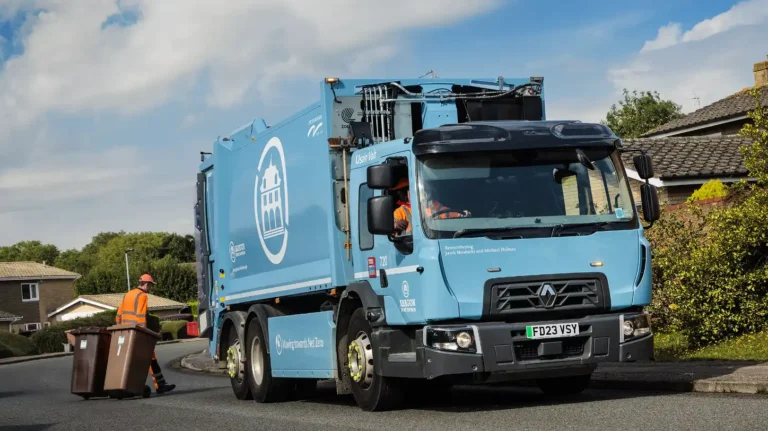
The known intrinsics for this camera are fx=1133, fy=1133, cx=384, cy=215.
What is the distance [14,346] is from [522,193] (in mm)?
48386

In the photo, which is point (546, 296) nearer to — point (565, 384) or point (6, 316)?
point (565, 384)

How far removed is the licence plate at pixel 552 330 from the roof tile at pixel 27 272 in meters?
74.6

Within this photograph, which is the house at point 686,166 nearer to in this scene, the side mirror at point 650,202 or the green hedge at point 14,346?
the side mirror at point 650,202

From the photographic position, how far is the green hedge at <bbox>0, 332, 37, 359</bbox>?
52500 millimetres

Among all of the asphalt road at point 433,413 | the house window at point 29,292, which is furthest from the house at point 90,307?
the asphalt road at point 433,413

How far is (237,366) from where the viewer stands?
1481 centimetres

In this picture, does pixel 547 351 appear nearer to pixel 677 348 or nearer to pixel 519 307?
pixel 519 307

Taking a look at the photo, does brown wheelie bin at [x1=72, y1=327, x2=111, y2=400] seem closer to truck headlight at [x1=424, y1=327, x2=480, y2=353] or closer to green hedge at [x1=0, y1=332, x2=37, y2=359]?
truck headlight at [x1=424, y1=327, x2=480, y2=353]

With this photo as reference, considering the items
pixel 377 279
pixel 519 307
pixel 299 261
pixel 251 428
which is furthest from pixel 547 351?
pixel 299 261

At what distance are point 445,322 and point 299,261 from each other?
10.8 ft

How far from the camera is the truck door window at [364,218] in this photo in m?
11.3

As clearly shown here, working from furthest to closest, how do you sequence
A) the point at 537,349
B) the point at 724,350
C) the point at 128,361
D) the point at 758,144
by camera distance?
the point at 128,361
the point at 758,144
the point at 724,350
the point at 537,349

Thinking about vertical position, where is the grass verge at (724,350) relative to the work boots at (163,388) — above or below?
above

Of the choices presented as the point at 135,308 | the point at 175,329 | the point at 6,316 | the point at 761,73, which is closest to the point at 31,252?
the point at 6,316
